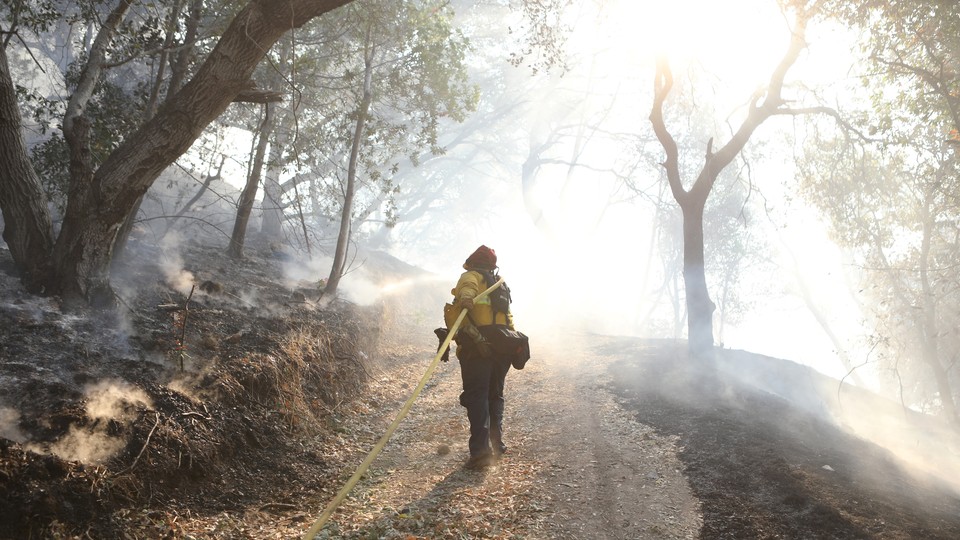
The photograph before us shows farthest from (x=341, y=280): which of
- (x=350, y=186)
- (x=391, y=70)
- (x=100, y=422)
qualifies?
(x=100, y=422)

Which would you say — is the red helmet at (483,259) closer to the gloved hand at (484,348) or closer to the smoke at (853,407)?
the gloved hand at (484,348)

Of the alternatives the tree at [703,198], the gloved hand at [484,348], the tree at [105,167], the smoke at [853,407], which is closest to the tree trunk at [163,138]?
the tree at [105,167]

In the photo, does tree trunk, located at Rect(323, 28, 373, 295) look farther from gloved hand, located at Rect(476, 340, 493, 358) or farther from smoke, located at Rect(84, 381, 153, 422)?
smoke, located at Rect(84, 381, 153, 422)

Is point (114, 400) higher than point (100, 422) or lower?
higher

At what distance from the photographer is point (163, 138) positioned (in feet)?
19.6

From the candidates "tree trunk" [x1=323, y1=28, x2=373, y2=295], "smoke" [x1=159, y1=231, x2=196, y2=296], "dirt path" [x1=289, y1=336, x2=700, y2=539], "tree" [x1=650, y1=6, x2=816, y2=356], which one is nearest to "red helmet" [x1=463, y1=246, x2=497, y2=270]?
"dirt path" [x1=289, y1=336, x2=700, y2=539]

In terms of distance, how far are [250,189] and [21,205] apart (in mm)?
6931

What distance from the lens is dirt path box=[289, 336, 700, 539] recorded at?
505 centimetres

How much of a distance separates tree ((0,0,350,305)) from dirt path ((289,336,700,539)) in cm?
382

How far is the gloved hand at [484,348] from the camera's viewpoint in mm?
6398

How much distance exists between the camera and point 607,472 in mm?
6543

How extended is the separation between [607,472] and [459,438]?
2.06m

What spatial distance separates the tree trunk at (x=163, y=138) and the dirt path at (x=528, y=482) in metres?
3.82

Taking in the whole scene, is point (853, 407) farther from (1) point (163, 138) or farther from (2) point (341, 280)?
(1) point (163, 138)
